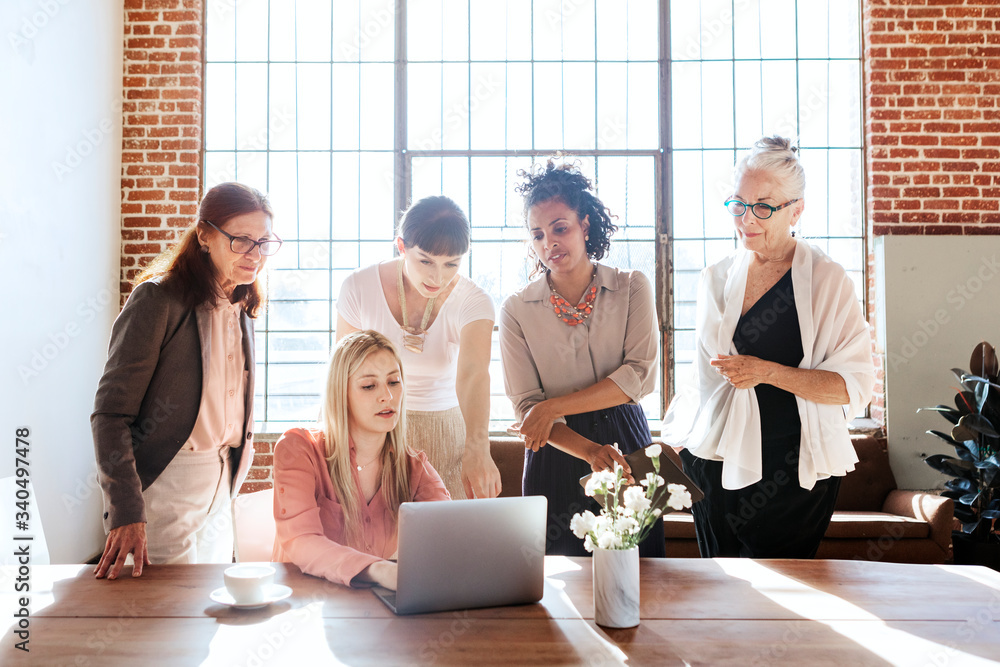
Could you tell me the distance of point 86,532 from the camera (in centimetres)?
402

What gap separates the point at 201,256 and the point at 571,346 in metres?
1.06

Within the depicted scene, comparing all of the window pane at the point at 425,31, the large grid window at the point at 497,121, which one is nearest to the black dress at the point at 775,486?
the large grid window at the point at 497,121

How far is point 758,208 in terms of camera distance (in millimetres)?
2049

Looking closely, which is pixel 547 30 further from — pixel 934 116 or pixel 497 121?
pixel 934 116

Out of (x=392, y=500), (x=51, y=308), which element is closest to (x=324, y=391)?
(x=392, y=500)

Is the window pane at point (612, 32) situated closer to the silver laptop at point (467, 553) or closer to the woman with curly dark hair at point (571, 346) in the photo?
the woman with curly dark hair at point (571, 346)

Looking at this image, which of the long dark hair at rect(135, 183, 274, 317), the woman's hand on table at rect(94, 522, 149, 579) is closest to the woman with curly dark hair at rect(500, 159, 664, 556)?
the long dark hair at rect(135, 183, 274, 317)

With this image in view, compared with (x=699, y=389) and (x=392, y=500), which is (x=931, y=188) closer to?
(x=699, y=389)

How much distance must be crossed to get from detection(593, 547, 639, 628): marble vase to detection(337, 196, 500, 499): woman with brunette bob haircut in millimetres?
866

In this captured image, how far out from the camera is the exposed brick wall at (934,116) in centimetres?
452

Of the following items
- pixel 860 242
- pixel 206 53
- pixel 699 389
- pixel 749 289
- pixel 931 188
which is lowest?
pixel 699 389

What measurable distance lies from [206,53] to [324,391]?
3637 millimetres

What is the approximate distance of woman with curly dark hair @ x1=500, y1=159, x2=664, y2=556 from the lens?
2.08 m

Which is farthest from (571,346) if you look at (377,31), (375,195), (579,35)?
(377,31)
